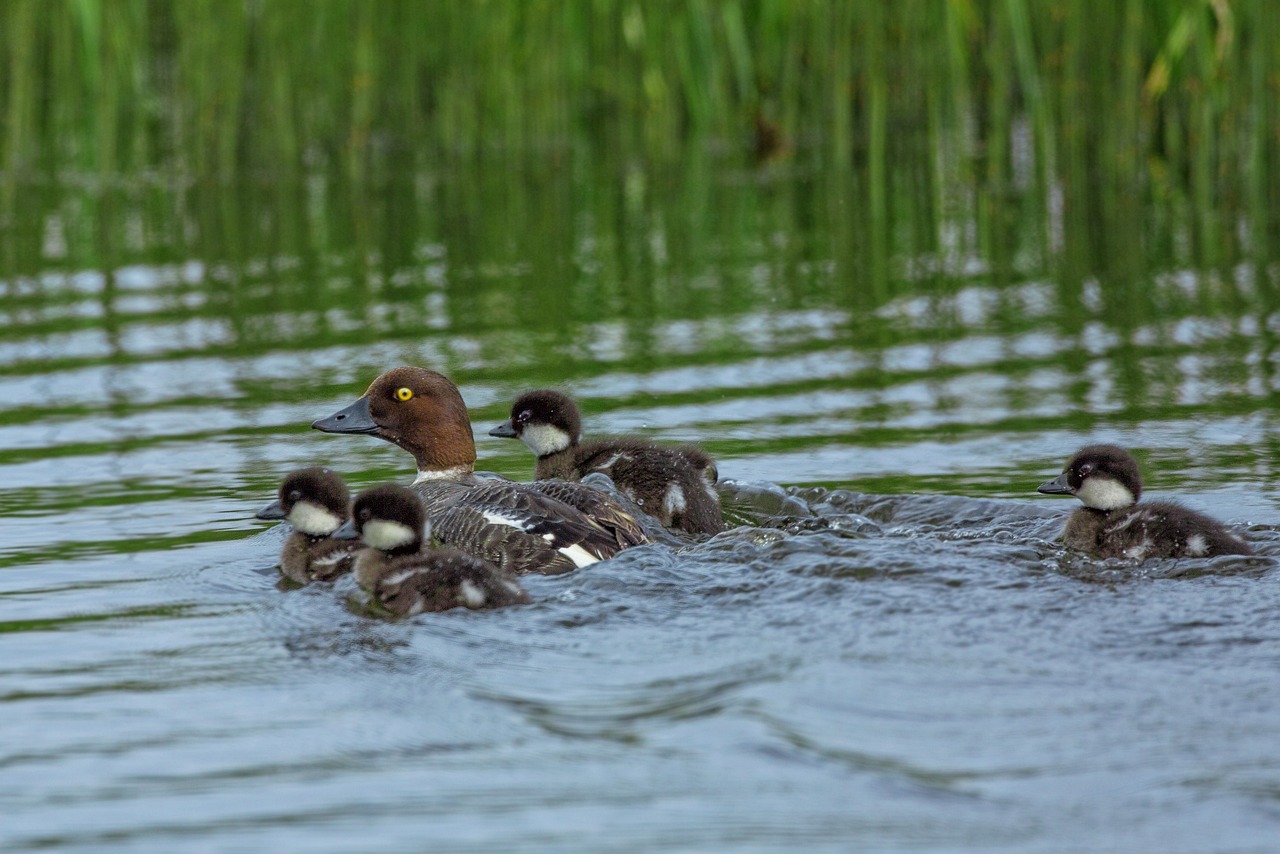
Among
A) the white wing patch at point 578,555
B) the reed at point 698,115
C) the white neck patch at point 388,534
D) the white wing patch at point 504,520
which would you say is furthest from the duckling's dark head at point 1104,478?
the reed at point 698,115

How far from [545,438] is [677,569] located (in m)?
2.09

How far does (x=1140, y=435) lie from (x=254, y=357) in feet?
18.0

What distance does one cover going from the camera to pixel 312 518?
7.44 m

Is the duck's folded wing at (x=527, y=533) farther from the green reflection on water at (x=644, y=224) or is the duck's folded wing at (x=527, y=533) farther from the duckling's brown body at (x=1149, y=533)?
the duckling's brown body at (x=1149, y=533)

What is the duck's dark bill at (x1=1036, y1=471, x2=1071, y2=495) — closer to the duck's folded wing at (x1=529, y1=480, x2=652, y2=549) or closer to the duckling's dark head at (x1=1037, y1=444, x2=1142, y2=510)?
the duckling's dark head at (x1=1037, y1=444, x2=1142, y2=510)

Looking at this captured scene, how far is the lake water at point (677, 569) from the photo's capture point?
4.66 metres

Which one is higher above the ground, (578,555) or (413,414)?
(413,414)

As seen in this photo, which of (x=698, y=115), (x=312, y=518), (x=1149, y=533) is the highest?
(x=698, y=115)

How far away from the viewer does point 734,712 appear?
16.9 feet

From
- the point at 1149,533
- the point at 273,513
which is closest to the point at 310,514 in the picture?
the point at 273,513

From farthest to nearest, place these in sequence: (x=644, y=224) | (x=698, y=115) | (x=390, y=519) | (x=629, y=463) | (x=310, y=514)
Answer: (x=698, y=115), (x=644, y=224), (x=629, y=463), (x=310, y=514), (x=390, y=519)

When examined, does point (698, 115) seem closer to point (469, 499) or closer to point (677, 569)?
point (469, 499)

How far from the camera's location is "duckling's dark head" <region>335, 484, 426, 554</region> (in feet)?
23.0

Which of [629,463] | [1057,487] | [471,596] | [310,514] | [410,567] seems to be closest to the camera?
[471,596]
